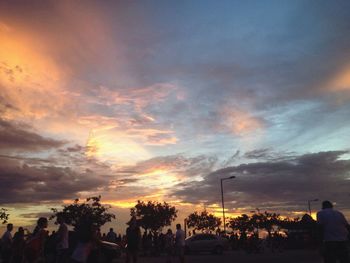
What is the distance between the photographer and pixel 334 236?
339 inches

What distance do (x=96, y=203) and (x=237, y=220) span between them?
142 ft

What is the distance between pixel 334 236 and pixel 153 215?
200 feet

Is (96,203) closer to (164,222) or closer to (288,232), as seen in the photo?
(164,222)

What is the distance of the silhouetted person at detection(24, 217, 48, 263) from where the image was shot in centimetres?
943

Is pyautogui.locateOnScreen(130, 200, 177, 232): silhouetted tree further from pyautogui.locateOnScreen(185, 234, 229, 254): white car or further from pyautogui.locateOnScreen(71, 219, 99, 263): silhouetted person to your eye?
pyautogui.locateOnScreen(71, 219, 99, 263): silhouetted person

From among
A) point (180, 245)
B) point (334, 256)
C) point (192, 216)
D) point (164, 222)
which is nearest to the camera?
point (334, 256)

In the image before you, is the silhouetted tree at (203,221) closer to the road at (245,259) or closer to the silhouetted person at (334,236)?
the road at (245,259)

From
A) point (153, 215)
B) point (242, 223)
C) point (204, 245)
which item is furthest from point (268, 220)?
point (204, 245)

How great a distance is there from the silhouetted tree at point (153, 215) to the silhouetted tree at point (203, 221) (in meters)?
13.6

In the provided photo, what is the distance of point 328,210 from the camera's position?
891 cm

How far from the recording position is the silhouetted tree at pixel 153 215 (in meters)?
67.6

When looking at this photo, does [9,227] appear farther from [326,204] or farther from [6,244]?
[326,204]

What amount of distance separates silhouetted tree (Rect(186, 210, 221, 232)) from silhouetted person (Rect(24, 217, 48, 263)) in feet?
243

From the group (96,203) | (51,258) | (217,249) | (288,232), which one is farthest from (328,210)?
(96,203)
